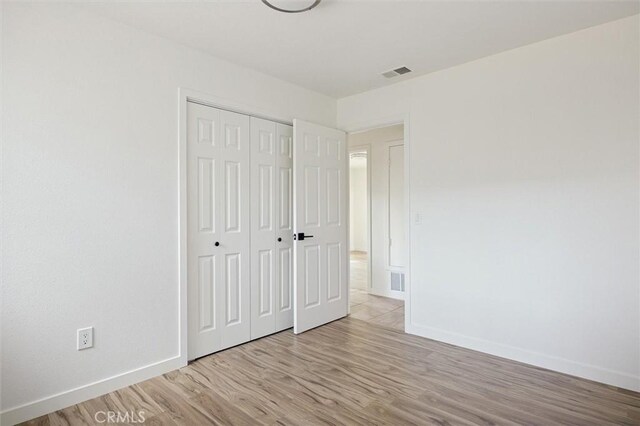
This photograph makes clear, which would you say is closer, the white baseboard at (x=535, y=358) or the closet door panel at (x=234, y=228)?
the white baseboard at (x=535, y=358)

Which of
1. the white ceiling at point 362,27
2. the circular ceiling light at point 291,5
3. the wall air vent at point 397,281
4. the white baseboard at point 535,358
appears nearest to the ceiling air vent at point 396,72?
the white ceiling at point 362,27

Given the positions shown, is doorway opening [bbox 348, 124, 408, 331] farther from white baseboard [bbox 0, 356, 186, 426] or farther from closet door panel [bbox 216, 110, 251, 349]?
white baseboard [bbox 0, 356, 186, 426]

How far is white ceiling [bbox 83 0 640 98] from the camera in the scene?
86.7 inches

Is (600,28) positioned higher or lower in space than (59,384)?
higher

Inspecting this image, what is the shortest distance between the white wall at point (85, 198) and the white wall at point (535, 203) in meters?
2.19

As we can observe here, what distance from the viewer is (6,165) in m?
1.94

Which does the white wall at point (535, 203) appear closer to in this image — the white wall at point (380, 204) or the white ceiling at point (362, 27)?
the white ceiling at point (362, 27)

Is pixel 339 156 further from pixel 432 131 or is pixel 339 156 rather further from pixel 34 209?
pixel 34 209

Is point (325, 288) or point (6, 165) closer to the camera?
point (6, 165)

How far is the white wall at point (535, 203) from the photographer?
2.39 meters

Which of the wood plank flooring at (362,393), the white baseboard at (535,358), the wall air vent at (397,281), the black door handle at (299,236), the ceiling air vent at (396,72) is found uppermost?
the ceiling air vent at (396,72)

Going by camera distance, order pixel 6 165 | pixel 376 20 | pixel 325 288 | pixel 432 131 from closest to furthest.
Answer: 1. pixel 6 165
2. pixel 376 20
3. pixel 432 131
4. pixel 325 288

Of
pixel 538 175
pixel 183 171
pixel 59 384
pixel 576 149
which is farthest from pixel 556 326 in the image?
pixel 59 384

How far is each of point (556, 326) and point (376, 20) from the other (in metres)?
2.57
